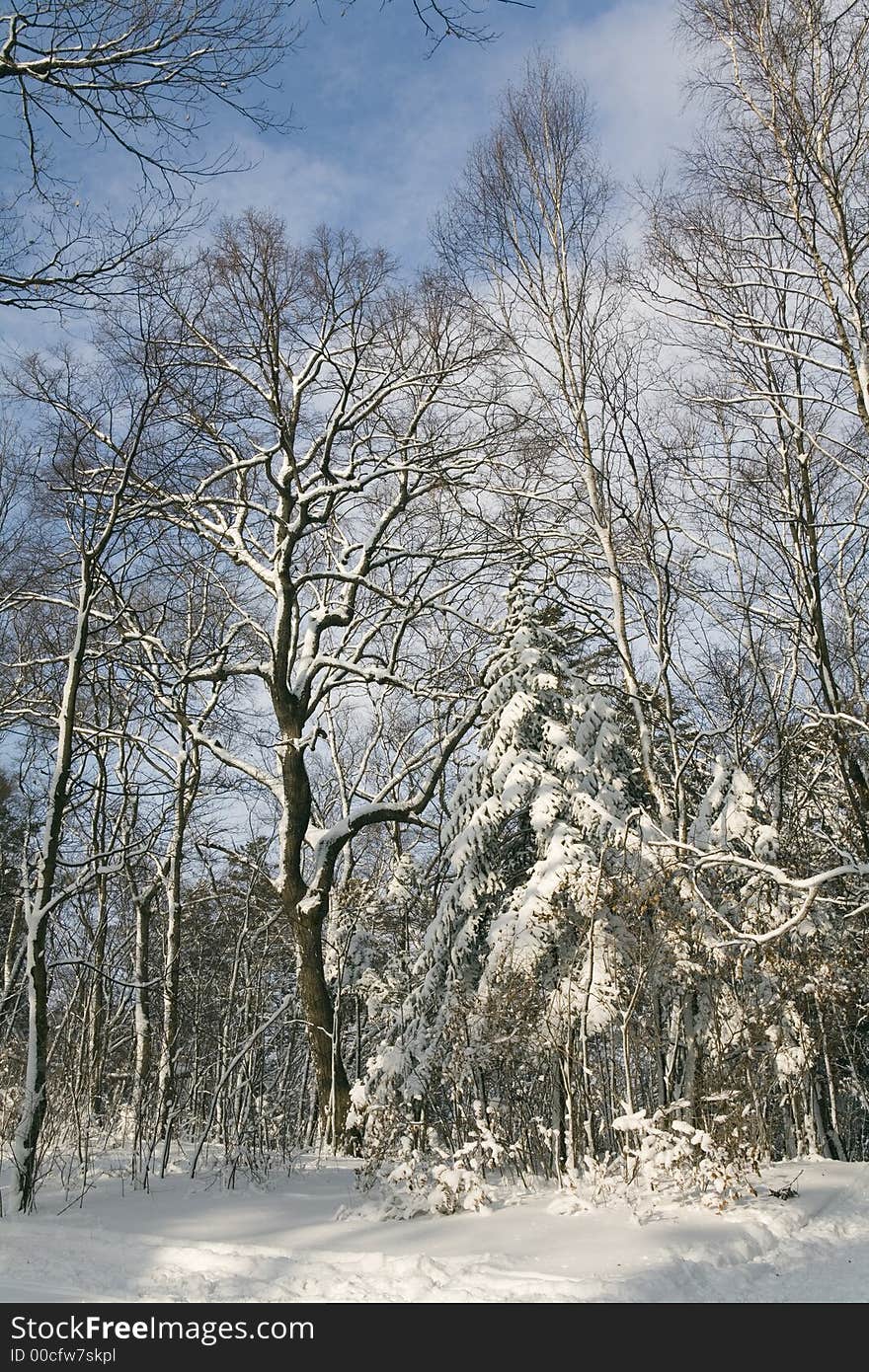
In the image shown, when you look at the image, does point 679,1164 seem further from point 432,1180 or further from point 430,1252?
point 430,1252

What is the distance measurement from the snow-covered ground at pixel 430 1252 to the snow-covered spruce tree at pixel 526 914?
1.44 metres

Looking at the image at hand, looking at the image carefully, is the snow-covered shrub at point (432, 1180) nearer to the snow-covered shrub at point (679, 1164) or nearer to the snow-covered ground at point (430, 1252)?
the snow-covered ground at point (430, 1252)

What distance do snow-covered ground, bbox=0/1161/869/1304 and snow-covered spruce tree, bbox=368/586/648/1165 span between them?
4.73ft

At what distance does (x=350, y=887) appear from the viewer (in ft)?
48.4

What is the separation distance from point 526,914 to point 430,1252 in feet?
12.6

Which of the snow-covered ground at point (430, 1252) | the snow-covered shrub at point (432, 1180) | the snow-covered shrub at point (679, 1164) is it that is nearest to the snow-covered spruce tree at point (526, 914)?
the snow-covered shrub at point (432, 1180)

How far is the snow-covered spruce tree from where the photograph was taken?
834cm

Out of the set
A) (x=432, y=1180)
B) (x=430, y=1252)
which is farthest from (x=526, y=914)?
(x=430, y=1252)

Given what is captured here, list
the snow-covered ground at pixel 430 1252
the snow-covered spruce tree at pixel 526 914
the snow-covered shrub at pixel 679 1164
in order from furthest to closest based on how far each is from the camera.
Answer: the snow-covered spruce tree at pixel 526 914
the snow-covered shrub at pixel 679 1164
the snow-covered ground at pixel 430 1252

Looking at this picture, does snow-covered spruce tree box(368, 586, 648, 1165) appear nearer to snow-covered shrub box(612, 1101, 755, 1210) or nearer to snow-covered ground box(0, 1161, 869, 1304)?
snow-covered shrub box(612, 1101, 755, 1210)

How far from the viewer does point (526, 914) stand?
9.03 metres

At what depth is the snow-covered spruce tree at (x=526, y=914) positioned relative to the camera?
8.34m

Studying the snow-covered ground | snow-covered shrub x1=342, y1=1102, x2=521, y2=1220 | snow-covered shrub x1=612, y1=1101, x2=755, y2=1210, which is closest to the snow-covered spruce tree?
snow-covered shrub x1=342, y1=1102, x2=521, y2=1220

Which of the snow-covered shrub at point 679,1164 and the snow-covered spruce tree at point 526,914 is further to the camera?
the snow-covered spruce tree at point 526,914
